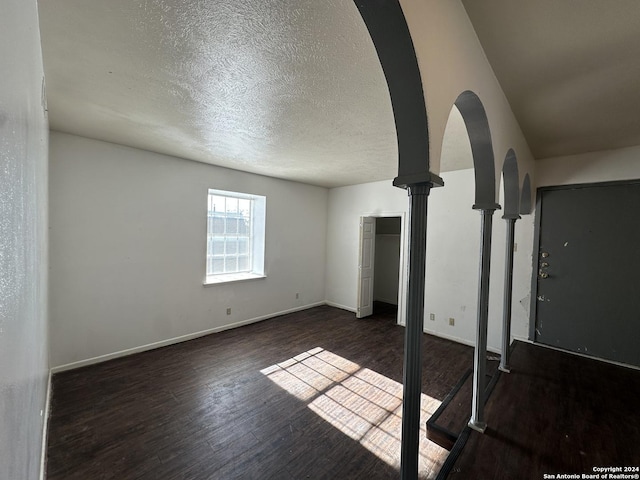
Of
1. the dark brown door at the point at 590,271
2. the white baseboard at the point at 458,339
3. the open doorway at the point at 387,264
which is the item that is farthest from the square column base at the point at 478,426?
the open doorway at the point at 387,264

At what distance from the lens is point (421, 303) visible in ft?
4.06

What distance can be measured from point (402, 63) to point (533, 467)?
2.27 meters

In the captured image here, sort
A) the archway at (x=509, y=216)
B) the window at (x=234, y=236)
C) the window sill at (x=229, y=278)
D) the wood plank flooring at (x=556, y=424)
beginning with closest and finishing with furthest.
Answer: the wood plank flooring at (x=556, y=424) → the archway at (x=509, y=216) → the window sill at (x=229, y=278) → the window at (x=234, y=236)

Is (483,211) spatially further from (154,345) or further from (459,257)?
(154,345)

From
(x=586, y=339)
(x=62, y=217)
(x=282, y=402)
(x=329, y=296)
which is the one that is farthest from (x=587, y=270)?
(x=62, y=217)

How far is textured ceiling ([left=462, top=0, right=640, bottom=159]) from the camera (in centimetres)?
122

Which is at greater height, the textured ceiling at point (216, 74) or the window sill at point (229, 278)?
the textured ceiling at point (216, 74)

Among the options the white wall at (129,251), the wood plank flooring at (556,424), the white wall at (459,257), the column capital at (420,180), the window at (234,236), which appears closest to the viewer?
the column capital at (420,180)

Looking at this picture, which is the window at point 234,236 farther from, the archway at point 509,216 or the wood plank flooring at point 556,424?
the wood plank flooring at point 556,424

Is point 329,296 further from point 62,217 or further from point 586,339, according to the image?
point 62,217

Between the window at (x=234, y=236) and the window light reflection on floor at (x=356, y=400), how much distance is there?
1847 mm

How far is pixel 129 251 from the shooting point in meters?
3.23

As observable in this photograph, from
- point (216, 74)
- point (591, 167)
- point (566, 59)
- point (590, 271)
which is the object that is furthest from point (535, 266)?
point (216, 74)

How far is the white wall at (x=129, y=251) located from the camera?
9.28 feet
